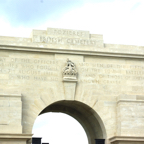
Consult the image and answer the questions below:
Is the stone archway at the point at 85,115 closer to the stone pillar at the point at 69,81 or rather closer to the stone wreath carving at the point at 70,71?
the stone pillar at the point at 69,81

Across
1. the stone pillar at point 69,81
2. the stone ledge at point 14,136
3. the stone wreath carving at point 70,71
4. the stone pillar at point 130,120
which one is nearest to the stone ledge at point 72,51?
the stone wreath carving at point 70,71

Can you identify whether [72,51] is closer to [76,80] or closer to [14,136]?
[76,80]

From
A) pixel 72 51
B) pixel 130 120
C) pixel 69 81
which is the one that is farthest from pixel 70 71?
pixel 130 120

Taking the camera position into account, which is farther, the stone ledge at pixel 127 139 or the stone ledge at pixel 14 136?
the stone ledge at pixel 127 139

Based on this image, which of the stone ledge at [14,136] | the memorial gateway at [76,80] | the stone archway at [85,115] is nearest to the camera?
the stone ledge at [14,136]

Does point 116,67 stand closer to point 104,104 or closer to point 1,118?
point 104,104

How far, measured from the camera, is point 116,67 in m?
24.9

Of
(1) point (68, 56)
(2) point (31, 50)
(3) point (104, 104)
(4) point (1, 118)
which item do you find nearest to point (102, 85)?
(3) point (104, 104)

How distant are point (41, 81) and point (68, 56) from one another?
87.3 inches

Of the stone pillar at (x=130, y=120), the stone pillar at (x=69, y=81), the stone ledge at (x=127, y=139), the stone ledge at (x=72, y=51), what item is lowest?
the stone ledge at (x=127, y=139)

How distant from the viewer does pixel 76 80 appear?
2373cm

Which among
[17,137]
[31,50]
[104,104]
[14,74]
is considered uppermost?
[31,50]

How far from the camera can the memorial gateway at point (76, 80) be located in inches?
902

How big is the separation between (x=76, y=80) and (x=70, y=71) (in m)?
0.64
